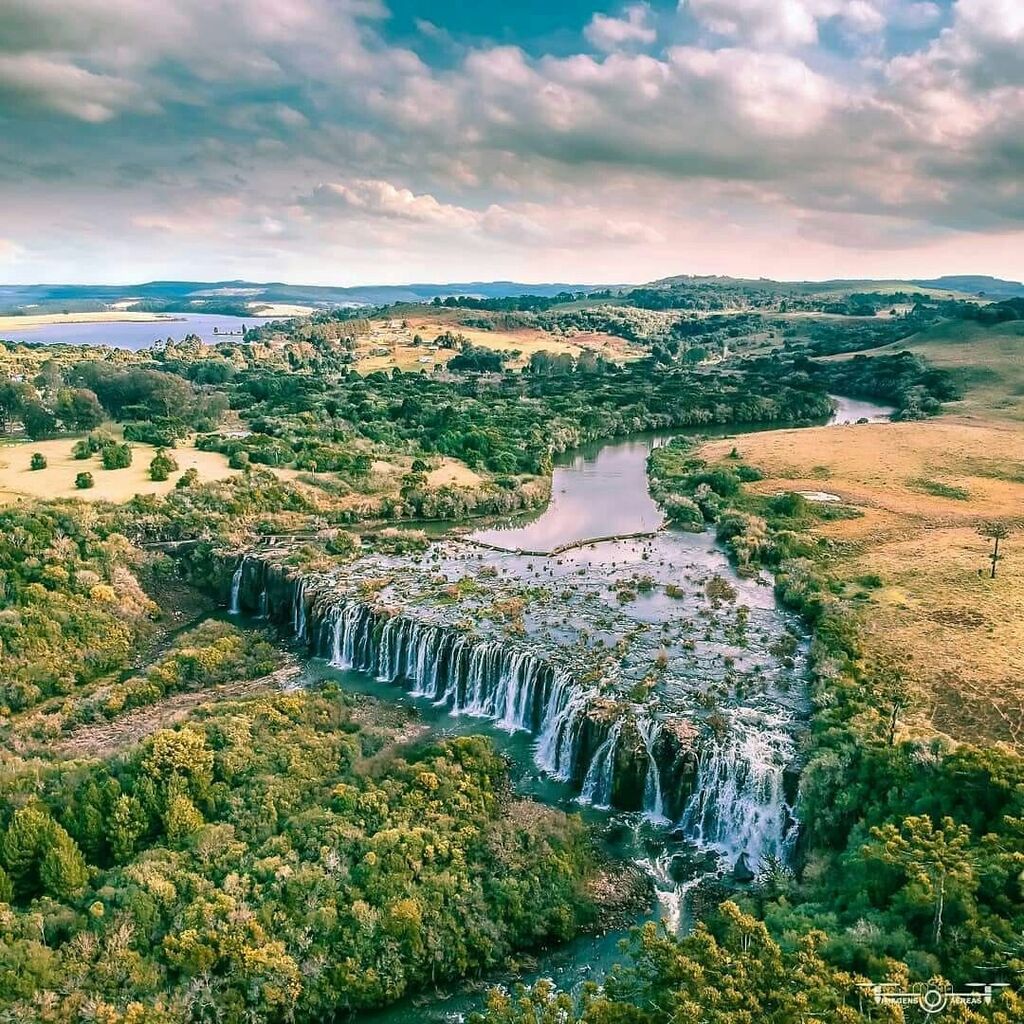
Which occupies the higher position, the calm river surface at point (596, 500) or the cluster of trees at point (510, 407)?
the cluster of trees at point (510, 407)

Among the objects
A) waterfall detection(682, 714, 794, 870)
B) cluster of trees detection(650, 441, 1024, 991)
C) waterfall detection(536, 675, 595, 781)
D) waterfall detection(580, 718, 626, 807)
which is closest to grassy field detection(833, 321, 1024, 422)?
cluster of trees detection(650, 441, 1024, 991)

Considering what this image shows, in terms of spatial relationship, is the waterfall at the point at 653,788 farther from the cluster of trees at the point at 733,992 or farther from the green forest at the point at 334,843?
the cluster of trees at the point at 733,992

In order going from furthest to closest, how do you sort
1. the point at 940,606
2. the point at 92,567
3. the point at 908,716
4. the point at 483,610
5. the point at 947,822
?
the point at 92,567 → the point at 483,610 → the point at 940,606 → the point at 908,716 → the point at 947,822

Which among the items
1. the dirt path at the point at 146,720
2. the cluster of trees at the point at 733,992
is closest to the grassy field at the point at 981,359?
the dirt path at the point at 146,720

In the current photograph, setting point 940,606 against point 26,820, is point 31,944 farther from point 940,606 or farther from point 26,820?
point 940,606

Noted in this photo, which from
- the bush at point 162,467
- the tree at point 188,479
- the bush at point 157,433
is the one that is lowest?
the tree at point 188,479

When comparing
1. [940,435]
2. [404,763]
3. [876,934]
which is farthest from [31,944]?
[940,435]

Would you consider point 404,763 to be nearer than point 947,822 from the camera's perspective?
No
